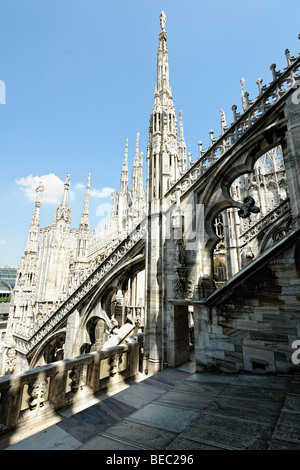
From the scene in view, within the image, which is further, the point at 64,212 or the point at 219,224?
the point at 219,224

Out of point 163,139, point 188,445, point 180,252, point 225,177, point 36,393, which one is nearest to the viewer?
point 188,445

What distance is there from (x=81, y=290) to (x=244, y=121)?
10.4 meters

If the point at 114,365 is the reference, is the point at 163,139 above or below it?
above

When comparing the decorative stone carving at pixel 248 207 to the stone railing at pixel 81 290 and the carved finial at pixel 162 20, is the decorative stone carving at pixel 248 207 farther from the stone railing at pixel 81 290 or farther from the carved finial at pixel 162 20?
the carved finial at pixel 162 20

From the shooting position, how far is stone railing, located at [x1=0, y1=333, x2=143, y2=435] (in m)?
3.75

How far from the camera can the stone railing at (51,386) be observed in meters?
3.75

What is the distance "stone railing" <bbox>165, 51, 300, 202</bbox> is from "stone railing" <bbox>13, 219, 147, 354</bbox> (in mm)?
2574

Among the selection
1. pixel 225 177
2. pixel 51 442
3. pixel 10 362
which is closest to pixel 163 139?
pixel 225 177

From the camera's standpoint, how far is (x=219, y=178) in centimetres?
766

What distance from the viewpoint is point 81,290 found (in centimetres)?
1125

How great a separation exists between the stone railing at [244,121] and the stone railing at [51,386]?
6.13 meters

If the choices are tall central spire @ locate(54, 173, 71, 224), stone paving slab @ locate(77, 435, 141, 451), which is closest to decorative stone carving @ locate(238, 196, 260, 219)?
stone paving slab @ locate(77, 435, 141, 451)

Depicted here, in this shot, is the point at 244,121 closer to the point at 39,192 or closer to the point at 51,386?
the point at 51,386

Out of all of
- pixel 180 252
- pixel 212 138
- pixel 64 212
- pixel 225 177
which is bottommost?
pixel 180 252
